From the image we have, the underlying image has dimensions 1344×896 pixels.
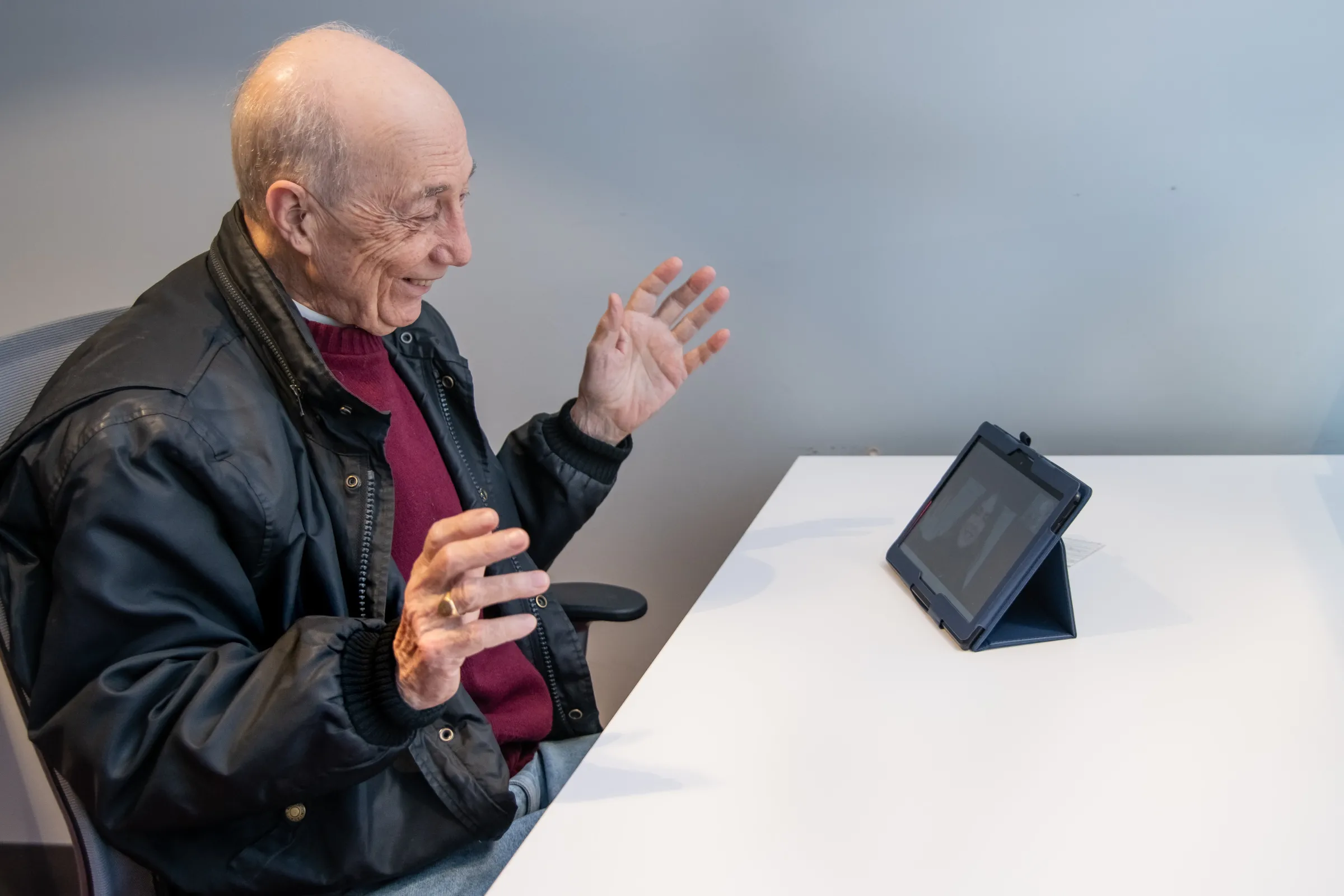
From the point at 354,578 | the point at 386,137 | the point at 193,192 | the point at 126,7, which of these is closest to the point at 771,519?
the point at 354,578

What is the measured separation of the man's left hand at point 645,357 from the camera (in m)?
1.38

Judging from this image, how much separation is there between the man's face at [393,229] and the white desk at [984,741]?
49 cm

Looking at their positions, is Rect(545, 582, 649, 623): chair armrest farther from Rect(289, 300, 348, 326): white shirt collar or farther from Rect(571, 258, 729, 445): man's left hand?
Rect(289, 300, 348, 326): white shirt collar

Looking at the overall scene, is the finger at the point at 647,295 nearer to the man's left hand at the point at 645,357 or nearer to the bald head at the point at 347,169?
the man's left hand at the point at 645,357

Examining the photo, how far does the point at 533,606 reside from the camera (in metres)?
1.31

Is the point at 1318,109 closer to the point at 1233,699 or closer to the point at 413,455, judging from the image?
the point at 1233,699

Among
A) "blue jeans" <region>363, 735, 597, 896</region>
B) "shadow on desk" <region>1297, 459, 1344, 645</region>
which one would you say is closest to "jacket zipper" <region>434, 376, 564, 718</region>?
"blue jeans" <region>363, 735, 597, 896</region>

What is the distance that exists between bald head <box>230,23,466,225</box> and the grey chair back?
253 mm

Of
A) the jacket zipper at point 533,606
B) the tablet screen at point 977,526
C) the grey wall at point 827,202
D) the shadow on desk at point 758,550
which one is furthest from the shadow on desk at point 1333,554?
the jacket zipper at point 533,606

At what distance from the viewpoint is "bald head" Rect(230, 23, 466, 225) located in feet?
3.40

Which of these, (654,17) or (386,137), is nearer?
(386,137)

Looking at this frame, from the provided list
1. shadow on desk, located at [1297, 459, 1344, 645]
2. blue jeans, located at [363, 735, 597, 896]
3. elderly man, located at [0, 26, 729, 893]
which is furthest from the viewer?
shadow on desk, located at [1297, 459, 1344, 645]

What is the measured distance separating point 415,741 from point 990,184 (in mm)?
1202

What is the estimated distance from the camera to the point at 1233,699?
0.95m
